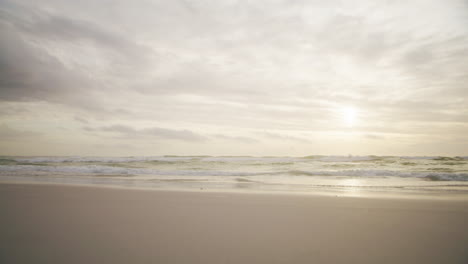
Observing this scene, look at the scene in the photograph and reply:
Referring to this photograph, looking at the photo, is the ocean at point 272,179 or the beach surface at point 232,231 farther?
the ocean at point 272,179

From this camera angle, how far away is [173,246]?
3189 millimetres

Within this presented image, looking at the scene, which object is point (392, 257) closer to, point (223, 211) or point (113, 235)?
point (223, 211)

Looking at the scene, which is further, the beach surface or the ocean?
the ocean

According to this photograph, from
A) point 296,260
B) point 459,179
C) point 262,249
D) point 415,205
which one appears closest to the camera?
point 296,260

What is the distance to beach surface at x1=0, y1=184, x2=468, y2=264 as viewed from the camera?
295cm

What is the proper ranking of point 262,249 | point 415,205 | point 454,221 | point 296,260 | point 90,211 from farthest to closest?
point 415,205 < point 90,211 < point 454,221 < point 262,249 < point 296,260

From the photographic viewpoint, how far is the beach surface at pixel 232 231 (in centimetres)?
295

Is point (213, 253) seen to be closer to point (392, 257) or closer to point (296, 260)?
point (296, 260)

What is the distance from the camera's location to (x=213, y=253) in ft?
9.86

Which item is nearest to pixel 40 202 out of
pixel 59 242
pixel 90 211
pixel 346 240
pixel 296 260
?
pixel 90 211

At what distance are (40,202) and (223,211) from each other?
4522mm

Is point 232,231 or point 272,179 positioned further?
point 272,179

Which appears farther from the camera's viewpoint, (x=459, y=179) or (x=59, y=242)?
(x=459, y=179)

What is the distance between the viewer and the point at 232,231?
12.6 ft
